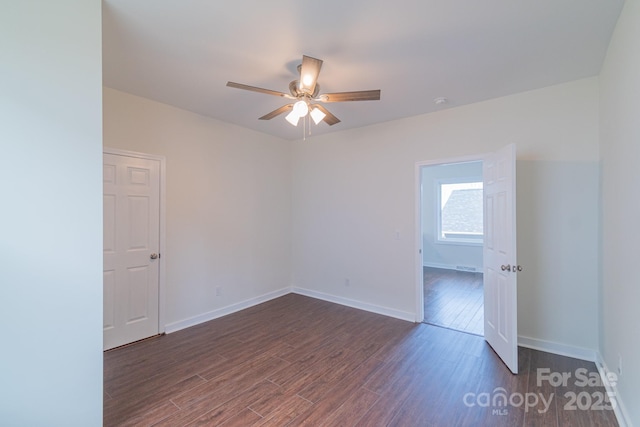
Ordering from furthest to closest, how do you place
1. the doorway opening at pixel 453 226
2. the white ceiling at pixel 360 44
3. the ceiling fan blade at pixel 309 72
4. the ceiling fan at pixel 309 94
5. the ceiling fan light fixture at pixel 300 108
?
the doorway opening at pixel 453 226 → the ceiling fan light fixture at pixel 300 108 → the ceiling fan at pixel 309 94 → the ceiling fan blade at pixel 309 72 → the white ceiling at pixel 360 44

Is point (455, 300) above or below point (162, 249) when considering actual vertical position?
below

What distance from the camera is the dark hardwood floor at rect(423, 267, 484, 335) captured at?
149 inches

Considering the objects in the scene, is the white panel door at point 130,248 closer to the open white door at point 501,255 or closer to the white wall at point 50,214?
the white wall at point 50,214

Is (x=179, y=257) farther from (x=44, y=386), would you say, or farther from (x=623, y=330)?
(x=623, y=330)

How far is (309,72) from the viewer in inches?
83.2

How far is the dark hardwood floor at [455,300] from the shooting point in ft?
12.5

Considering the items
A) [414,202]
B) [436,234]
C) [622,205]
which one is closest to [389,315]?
[414,202]

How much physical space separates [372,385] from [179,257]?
2.72 m

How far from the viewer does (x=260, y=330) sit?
3.55 metres

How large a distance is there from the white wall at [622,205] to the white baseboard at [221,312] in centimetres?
406

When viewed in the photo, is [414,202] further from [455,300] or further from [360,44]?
[360,44]

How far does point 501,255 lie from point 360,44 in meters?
2.40

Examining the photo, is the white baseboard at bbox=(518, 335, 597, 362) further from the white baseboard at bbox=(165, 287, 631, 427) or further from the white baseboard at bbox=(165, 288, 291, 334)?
the white baseboard at bbox=(165, 288, 291, 334)

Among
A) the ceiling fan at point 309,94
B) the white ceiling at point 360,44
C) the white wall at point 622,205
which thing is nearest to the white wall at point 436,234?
the white ceiling at point 360,44
